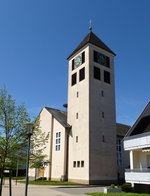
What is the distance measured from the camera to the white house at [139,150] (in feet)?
75.3

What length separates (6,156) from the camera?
1474 centimetres

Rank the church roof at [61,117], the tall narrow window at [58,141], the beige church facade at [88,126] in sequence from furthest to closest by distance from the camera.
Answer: the church roof at [61,117]
the tall narrow window at [58,141]
the beige church facade at [88,126]

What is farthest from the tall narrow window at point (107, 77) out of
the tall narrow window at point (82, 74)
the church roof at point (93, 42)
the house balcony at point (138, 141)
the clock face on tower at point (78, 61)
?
the house balcony at point (138, 141)

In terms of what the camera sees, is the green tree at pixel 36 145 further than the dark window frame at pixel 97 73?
No

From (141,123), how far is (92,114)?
10.5 metres

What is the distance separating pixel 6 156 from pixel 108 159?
23823 millimetres

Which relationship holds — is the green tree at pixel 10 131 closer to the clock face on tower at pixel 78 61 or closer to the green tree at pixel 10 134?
the green tree at pixel 10 134

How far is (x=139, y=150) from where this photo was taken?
2625 centimetres

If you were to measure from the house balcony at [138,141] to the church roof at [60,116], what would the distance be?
15.2 m

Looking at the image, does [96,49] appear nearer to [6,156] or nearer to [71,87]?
[71,87]

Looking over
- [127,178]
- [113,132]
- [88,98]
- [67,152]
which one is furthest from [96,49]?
[127,178]

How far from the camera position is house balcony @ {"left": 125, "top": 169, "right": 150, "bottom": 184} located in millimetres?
22281

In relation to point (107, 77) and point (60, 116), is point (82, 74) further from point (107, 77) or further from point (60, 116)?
point (60, 116)

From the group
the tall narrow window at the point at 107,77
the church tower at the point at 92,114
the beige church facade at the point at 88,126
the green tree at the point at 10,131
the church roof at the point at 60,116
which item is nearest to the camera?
the green tree at the point at 10,131
